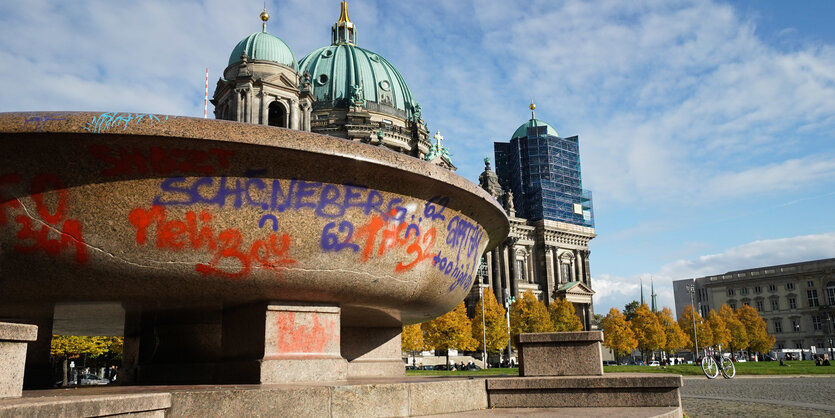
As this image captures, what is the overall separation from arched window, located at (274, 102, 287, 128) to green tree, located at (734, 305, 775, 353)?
64105mm

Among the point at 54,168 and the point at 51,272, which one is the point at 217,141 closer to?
the point at 54,168

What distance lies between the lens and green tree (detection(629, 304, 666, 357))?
2667 inches

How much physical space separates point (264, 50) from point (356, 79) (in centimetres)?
2798

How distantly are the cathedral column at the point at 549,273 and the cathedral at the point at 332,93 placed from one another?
19.1m

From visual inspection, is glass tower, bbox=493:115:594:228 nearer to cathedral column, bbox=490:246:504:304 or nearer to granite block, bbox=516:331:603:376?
cathedral column, bbox=490:246:504:304

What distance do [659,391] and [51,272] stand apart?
617 cm

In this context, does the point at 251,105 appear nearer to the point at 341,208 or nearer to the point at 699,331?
the point at 341,208

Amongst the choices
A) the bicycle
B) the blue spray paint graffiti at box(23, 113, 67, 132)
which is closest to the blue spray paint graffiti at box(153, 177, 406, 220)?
the blue spray paint graffiti at box(23, 113, 67, 132)

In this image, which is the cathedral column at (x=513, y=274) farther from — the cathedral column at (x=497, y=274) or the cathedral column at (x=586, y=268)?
the cathedral column at (x=586, y=268)

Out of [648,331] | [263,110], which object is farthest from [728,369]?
[648,331]

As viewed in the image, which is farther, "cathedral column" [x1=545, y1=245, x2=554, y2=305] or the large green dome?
"cathedral column" [x1=545, y1=245, x2=554, y2=305]

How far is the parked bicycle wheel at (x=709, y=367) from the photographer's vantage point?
2217cm

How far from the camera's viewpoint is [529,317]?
212 ft

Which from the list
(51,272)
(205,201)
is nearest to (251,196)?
(205,201)
